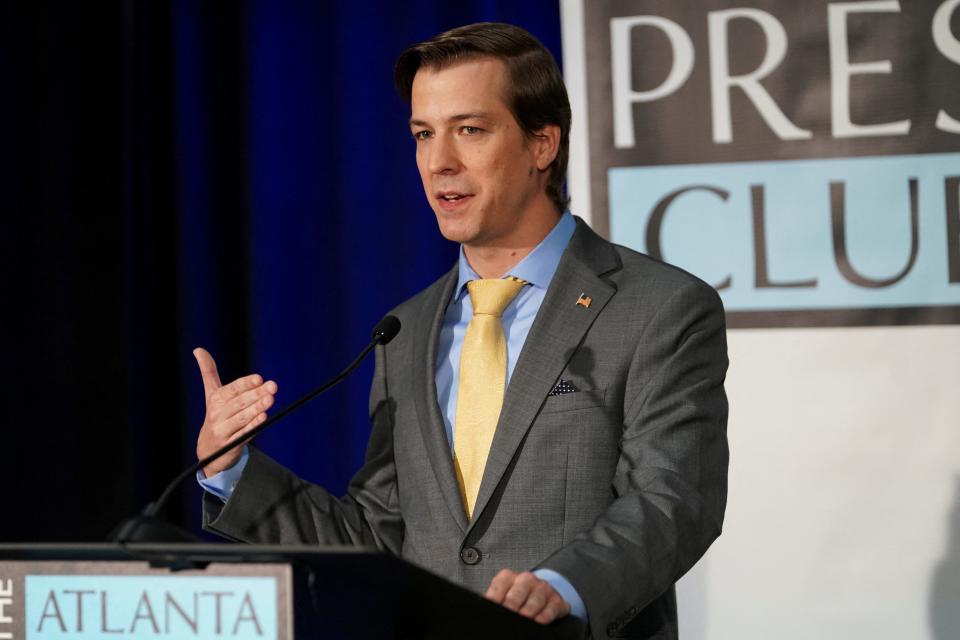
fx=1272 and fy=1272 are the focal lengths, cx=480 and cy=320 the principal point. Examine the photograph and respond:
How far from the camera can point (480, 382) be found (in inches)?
81.8

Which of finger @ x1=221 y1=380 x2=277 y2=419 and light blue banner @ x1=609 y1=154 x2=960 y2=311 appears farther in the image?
light blue banner @ x1=609 y1=154 x2=960 y2=311

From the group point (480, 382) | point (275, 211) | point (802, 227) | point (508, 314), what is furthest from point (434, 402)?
point (275, 211)

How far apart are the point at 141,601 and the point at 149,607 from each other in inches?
0.4

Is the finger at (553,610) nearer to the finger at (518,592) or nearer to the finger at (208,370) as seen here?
the finger at (518,592)

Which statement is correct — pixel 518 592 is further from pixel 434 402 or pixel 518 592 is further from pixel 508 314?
pixel 508 314

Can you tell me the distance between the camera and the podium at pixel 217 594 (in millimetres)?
1251

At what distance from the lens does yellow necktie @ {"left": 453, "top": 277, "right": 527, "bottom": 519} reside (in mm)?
2033

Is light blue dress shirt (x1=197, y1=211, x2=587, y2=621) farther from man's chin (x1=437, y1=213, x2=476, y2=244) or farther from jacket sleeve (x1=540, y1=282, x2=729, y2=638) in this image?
jacket sleeve (x1=540, y1=282, x2=729, y2=638)

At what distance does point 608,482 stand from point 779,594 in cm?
112

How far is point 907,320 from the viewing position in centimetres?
290

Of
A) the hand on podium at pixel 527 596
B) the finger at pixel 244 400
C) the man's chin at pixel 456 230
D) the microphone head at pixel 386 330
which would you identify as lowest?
the hand on podium at pixel 527 596

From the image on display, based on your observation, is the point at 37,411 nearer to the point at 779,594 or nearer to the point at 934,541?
the point at 779,594

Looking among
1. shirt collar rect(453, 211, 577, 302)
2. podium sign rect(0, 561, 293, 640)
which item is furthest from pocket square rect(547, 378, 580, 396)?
podium sign rect(0, 561, 293, 640)

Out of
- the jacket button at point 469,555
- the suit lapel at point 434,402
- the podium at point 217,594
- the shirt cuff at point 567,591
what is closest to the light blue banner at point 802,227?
the suit lapel at point 434,402
